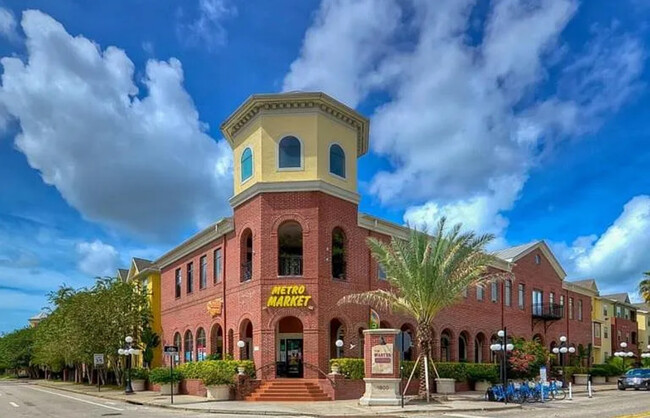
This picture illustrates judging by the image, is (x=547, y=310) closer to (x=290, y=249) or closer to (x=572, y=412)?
(x=290, y=249)

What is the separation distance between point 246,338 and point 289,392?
5200 millimetres

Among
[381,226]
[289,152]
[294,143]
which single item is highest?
[294,143]

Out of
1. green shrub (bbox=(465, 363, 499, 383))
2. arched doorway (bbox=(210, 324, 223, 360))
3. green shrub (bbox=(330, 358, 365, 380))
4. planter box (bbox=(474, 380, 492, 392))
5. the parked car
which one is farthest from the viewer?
the parked car

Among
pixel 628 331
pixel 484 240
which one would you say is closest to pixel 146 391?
pixel 484 240

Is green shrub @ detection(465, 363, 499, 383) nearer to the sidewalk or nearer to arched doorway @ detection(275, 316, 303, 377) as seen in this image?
the sidewalk

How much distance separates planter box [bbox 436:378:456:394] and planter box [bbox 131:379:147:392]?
1870 cm

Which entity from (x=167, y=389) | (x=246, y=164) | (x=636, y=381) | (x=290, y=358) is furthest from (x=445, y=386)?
(x=636, y=381)

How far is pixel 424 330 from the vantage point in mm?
28219

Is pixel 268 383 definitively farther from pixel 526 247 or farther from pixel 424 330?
pixel 526 247

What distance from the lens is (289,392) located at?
92.5 feet

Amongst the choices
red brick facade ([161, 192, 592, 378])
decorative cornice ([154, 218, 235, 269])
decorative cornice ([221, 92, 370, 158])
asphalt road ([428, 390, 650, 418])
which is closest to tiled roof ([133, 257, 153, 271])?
decorative cornice ([154, 218, 235, 269])

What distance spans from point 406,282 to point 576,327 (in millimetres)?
34945

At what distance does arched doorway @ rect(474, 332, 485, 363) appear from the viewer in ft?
142

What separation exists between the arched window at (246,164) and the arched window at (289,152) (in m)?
1.81
